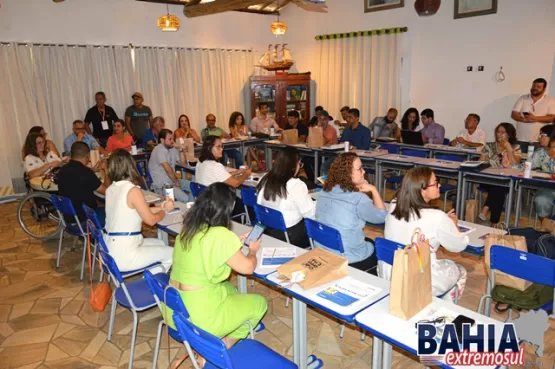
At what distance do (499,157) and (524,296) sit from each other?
305 cm

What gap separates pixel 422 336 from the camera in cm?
176

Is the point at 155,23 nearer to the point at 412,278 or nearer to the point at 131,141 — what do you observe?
the point at 131,141

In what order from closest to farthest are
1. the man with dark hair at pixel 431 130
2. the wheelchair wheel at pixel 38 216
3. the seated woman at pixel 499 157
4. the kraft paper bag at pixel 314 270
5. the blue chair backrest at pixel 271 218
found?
the kraft paper bag at pixel 314 270
the blue chair backrest at pixel 271 218
the seated woman at pixel 499 157
the wheelchair wheel at pixel 38 216
the man with dark hair at pixel 431 130

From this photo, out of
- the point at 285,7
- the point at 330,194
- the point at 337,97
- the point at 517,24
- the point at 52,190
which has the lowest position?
the point at 52,190

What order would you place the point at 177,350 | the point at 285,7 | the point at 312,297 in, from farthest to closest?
the point at 285,7 → the point at 177,350 → the point at 312,297

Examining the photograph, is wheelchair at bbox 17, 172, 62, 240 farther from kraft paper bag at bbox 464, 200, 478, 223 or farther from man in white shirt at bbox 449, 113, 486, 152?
man in white shirt at bbox 449, 113, 486, 152

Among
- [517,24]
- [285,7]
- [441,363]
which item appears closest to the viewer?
[441,363]

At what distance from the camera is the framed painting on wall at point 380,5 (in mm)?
8362

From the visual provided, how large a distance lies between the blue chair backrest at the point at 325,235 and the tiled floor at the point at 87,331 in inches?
28.2

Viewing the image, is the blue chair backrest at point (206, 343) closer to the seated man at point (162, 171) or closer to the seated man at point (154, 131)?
the seated man at point (162, 171)

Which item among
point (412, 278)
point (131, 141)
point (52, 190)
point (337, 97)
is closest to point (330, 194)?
point (412, 278)

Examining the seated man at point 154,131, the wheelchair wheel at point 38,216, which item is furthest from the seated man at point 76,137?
the wheelchair wheel at point 38,216

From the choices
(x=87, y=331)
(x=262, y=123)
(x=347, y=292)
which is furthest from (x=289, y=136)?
(x=347, y=292)

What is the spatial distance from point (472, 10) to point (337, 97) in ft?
10.8
